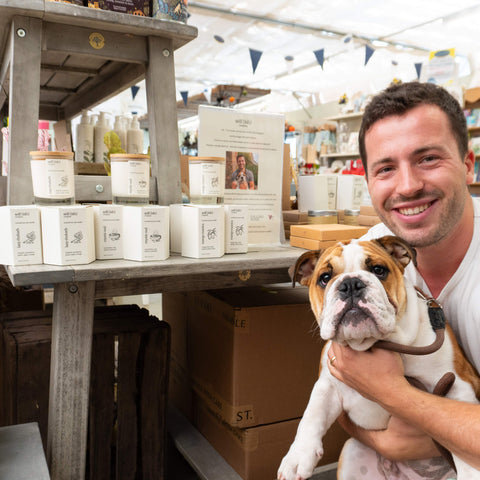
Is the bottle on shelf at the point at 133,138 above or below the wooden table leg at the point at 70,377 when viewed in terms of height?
above

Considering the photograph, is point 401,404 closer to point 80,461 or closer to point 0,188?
point 80,461

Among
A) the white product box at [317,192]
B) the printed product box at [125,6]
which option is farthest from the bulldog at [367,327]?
the printed product box at [125,6]

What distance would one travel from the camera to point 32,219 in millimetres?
1244

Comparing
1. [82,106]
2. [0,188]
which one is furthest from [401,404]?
[82,106]

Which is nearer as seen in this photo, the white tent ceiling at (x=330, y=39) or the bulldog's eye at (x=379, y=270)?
the bulldog's eye at (x=379, y=270)

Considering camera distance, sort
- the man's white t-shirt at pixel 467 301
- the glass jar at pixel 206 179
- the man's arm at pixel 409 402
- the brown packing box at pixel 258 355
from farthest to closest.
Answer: the brown packing box at pixel 258 355 < the glass jar at pixel 206 179 < the man's white t-shirt at pixel 467 301 < the man's arm at pixel 409 402

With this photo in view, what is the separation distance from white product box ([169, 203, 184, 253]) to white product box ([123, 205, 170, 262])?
0.10m

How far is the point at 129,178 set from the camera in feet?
4.60

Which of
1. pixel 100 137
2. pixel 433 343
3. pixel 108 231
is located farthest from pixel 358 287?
pixel 100 137

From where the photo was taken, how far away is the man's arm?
104cm

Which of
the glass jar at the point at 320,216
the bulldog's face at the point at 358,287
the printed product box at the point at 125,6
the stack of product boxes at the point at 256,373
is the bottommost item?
the stack of product boxes at the point at 256,373

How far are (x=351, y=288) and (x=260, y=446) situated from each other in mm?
949

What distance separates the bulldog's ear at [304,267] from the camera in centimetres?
131

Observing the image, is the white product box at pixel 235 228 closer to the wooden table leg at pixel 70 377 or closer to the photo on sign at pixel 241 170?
the photo on sign at pixel 241 170
